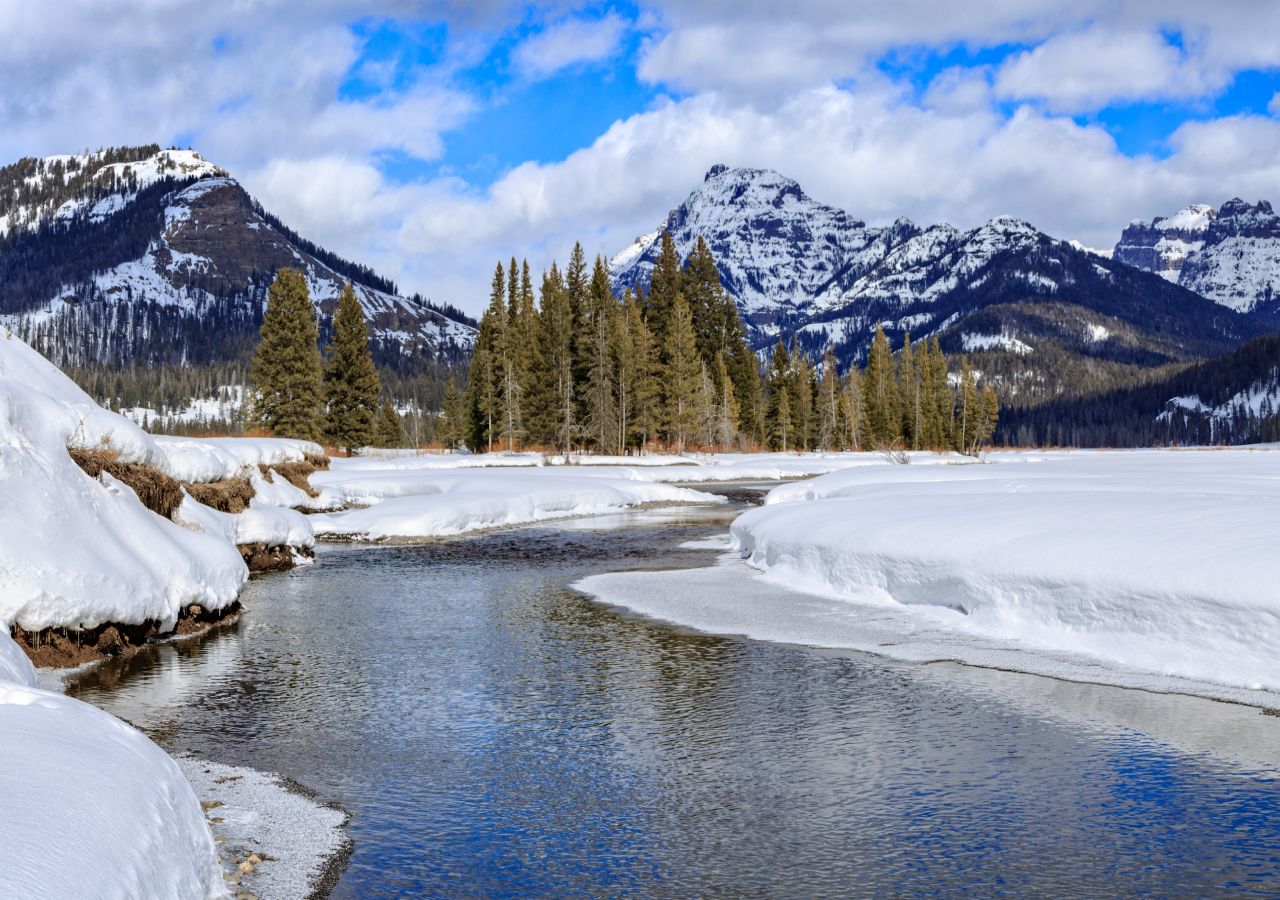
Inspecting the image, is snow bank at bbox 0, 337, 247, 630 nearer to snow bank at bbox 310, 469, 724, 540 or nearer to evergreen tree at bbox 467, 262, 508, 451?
snow bank at bbox 310, 469, 724, 540

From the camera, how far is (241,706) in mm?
11320

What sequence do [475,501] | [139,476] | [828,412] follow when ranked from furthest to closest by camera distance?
[828,412] → [475,501] → [139,476]

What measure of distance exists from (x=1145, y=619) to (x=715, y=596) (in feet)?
25.6

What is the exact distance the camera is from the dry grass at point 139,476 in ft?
51.3

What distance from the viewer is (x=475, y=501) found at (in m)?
34.6

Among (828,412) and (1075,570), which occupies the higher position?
(828,412)

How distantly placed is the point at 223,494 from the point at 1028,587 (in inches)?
708

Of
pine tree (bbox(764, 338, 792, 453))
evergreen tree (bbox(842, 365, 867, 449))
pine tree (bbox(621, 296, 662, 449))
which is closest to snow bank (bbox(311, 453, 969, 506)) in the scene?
pine tree (bbox(621, 296, 662, 449))

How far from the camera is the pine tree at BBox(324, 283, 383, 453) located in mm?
69812

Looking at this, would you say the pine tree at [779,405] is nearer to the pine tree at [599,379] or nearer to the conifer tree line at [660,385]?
Answer: the conifer tree line at [660,385]

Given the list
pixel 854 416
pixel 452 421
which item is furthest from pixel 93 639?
pixel 452 421

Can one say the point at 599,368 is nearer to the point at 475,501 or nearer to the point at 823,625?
the point at 475,501

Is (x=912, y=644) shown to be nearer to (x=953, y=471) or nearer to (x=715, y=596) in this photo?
(x=715, y=596)

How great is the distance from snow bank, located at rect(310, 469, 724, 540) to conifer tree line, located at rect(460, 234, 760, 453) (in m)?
25.6
